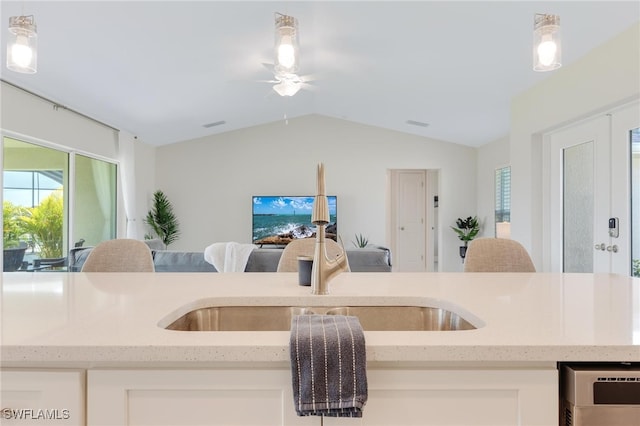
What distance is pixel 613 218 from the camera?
117 inches

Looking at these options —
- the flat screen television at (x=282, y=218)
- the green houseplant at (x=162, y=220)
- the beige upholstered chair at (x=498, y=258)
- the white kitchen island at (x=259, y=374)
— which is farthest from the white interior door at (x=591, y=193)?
the green houseplant at (x=162, y=220)

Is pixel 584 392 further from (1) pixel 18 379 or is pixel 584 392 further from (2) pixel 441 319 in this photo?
(1) pixel 18 379

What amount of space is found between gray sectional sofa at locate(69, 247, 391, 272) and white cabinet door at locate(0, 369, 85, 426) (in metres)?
2.76

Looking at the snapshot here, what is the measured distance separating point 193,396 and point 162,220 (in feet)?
21.9

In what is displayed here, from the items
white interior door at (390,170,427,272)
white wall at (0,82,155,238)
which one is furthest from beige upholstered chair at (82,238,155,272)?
white interior door at (390,170,427,272)

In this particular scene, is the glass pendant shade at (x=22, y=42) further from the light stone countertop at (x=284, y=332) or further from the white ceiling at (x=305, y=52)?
the white ceiling at (x=305, y=52)

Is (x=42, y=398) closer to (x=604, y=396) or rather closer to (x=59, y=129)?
(x=604, y=396)

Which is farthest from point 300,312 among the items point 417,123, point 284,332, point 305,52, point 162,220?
point 162,220

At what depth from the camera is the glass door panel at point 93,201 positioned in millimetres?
4941

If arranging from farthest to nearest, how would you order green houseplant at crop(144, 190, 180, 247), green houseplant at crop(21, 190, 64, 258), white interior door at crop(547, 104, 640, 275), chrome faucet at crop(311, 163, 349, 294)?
green houseplant at crop(144, 190, 180, 247) < green houseplant at crop(21, 190, 64, 258) < white interior door at crop(547, 104, 640, 275) < chrome faucet at crop(311, 163, 349, 294)

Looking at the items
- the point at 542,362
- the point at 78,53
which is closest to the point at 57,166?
the point at 78,53

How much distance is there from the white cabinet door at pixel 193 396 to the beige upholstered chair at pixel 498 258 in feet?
4.37

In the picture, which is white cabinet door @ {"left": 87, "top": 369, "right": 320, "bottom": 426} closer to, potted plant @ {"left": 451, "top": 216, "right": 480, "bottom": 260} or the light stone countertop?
the light stone countertop

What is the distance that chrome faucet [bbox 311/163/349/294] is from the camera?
117 centimetres
